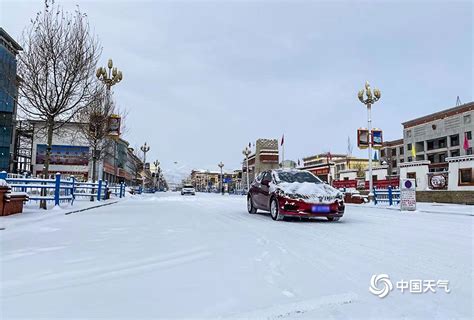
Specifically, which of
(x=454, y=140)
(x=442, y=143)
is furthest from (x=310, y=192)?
(x=442, y=143)

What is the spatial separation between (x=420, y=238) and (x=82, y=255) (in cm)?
556

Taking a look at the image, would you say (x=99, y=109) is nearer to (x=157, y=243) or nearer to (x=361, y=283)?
(x=157, y=243)

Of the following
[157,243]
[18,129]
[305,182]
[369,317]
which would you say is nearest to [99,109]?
[305,182]

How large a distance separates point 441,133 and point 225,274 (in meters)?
66.8

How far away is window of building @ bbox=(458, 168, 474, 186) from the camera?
76.2ft

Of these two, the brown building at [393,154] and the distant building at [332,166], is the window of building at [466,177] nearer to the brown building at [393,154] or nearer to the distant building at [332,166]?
the distant building at [332,166]

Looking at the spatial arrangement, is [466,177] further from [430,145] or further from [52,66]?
[430,145]

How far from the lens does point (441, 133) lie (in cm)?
6047

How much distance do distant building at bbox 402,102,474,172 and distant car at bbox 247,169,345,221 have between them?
47.1 metres

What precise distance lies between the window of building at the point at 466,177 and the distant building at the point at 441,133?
93.4 feet

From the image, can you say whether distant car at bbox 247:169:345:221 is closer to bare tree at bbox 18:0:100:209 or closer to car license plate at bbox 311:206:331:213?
car license plate at bbox 311:206:331:213

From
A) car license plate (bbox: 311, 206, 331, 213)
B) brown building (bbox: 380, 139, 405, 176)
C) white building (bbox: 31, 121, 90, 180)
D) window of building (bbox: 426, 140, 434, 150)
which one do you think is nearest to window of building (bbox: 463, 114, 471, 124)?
window of building (bbox: 426, 140, 434, 150)

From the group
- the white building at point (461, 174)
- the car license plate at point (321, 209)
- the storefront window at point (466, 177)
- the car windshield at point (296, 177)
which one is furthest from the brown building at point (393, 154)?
the car license plate at point (321, 209)

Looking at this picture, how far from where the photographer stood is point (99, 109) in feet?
78.9
